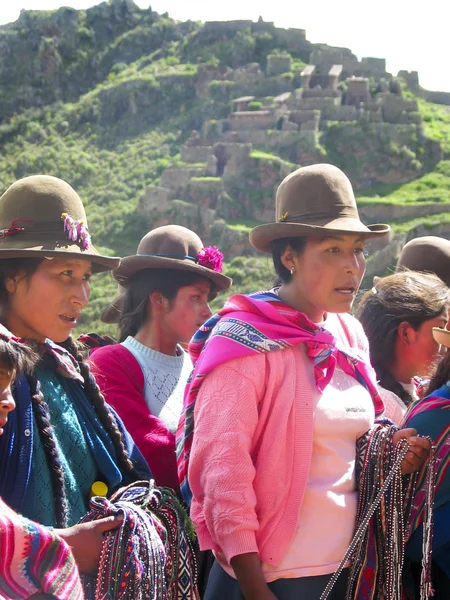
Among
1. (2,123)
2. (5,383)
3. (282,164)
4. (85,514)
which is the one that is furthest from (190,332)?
(2,123)

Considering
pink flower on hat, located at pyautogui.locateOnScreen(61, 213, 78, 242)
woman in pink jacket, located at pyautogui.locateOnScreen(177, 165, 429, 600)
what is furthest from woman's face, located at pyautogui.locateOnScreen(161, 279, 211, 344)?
pink flower on hat, located at pyautogui.locateOnScreen(61, 213, 78, 242)

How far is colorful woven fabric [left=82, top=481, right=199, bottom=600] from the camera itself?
9.46 feet

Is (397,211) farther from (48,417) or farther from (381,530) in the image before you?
(48,417)

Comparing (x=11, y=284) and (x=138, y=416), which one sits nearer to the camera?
(x=11, y=284)

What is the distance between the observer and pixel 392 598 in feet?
10.6

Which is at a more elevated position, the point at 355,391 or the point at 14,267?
the point at 14,267

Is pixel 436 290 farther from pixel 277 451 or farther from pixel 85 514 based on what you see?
pixel 85 514

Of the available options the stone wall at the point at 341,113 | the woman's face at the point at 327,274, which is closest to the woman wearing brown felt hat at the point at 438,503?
the woman's face at the point at 327,274

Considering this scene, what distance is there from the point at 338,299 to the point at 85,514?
3.57 ft

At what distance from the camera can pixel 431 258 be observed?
16.1 ft

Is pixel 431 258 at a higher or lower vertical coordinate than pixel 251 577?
higher

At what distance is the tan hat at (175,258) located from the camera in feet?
14.3

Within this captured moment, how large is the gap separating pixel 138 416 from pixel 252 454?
79 centimetres

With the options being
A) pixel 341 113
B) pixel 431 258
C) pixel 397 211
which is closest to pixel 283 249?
pixel 431 258
